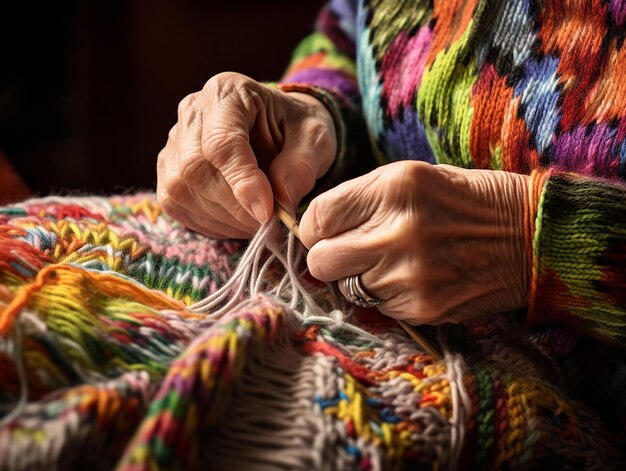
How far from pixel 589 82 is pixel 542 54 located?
0.07 meters

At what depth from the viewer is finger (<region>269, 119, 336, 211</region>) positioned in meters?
0.68

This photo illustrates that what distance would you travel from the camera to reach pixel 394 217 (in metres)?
0.57

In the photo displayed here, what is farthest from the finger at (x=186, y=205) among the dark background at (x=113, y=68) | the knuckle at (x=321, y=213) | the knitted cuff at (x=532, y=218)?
the dark background at (x=113, y=68)

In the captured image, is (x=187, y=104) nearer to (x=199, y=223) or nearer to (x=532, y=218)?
(x=199, y=223)

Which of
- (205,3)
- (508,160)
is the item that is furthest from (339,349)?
(205,3)

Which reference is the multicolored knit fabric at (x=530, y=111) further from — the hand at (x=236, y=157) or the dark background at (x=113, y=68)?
the dark background at (x=113, y=68)

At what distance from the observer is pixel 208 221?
0.71 metres

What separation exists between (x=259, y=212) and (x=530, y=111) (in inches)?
12.0

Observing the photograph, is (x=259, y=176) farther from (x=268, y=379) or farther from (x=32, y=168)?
(x=32, y=168)

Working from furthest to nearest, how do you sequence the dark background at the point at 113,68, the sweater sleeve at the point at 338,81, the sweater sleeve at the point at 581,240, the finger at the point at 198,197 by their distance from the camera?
1. the dark background at the point at 113,68
2. the sweater sleeve at the point at 338,81
3. the finger at the point at 198,197
4. the sweater sleeve at the point at 581,240

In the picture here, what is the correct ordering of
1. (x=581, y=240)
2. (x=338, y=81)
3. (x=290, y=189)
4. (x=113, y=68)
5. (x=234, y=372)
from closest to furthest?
1. (x=234, y=372)
2. (x=581, y=240)
3. (x=290, y=189)
4. (x=338, y=81)
5. (x=113, y=68)

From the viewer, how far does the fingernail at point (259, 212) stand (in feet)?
2.13

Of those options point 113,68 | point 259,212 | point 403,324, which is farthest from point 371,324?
point 113,68

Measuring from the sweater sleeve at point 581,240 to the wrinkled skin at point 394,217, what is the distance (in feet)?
0.08
